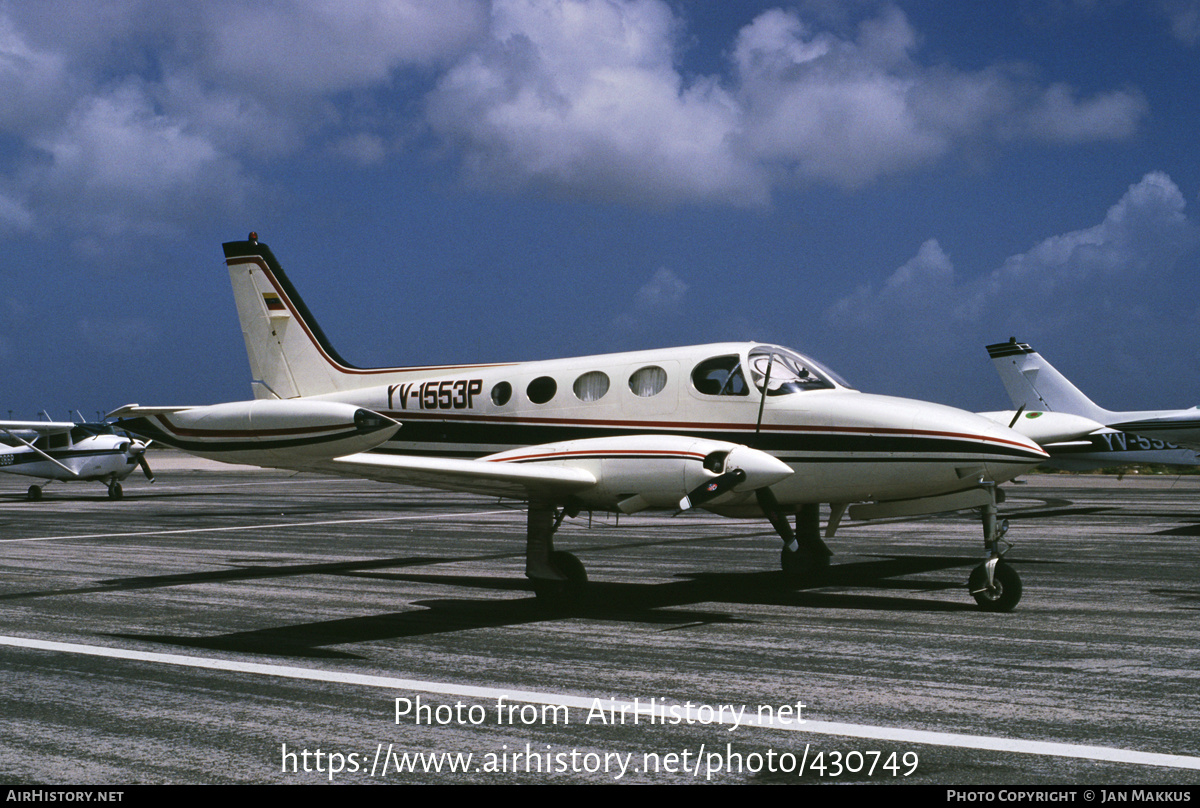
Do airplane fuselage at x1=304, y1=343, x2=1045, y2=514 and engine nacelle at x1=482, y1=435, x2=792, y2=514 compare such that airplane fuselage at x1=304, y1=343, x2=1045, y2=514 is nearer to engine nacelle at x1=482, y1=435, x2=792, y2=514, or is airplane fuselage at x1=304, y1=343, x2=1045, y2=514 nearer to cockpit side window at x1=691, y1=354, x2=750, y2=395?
cockpit side window at x1=691, y1=354, x2=750, y2=395

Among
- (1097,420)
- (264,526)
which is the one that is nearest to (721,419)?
(264,526)

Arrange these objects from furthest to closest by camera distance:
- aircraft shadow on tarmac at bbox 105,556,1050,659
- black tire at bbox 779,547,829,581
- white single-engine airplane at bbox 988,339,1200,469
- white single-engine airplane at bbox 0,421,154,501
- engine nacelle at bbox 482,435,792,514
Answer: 1. white single-engine airplane at bbox 0,421,154,501
2. white single-engine airplane at bbox 988,339,1200,469
3. black tire at bbox 779,547,829,581
4. engine nacelle at bbox 482,435,792,514
5. aircraft shadow on tarmac at bbox 105,556,1050,659

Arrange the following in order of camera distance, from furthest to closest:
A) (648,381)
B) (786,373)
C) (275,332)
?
(275,332)
(648,381)
(786,373)

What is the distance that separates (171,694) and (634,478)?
5.07 metres

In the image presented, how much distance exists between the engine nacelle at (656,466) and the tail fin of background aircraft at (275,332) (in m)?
6.41

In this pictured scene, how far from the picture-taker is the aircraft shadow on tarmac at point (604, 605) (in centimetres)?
1005

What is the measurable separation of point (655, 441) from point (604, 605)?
2303 mm

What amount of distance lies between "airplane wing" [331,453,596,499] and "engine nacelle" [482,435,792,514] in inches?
7.1

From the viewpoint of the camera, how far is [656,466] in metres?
11.0

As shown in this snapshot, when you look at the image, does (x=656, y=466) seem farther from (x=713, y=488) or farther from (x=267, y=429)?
(x=267, y=429)

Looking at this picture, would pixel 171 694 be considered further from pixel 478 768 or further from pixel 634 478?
pixel 634 478

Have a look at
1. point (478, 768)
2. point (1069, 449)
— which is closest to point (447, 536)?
point (478, 768)

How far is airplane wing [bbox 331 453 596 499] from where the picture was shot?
1101 centimetres

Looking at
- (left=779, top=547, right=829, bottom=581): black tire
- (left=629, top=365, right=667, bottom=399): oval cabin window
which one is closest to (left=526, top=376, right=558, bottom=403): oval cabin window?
(left=629, top=365, right=667, bottom=399): oval cabin window
